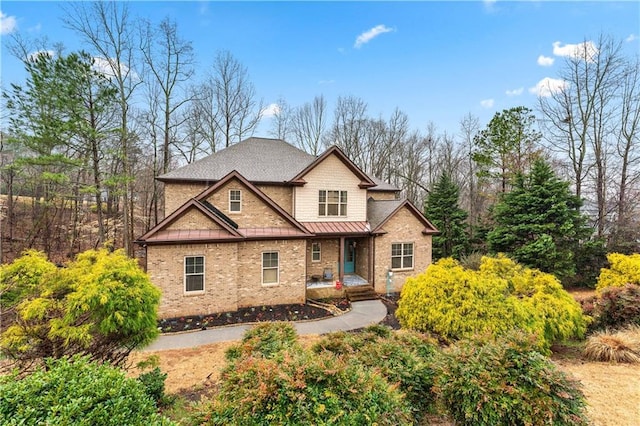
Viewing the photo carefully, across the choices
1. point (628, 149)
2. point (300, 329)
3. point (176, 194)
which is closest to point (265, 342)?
point (300, 329)

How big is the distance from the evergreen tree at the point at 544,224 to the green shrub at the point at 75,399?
767 inches

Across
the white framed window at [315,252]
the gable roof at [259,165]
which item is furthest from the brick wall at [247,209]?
the white framed window at [315,252]

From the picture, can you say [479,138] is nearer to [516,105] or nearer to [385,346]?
[516,105]

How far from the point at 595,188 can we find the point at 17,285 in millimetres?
29040

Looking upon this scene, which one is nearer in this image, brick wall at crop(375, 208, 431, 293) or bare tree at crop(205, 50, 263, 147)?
brick wall at crop(375, 208, 431, 293)

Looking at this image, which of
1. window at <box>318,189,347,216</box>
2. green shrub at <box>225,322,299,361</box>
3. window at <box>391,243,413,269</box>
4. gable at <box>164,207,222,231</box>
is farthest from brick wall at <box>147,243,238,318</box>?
window at <box>391,243,413,269</box>

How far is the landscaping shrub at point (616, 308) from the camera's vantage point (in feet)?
27.9

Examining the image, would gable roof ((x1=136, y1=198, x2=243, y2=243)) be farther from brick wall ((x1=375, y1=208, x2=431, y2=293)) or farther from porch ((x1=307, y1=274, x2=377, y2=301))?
brick wall ((x1=375, y1=208, x2=431, y2=293))

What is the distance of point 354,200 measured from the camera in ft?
52.5

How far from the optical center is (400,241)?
51.6 feet

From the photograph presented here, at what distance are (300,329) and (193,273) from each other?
16.2 ft

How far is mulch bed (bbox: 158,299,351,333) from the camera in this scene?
10430mm

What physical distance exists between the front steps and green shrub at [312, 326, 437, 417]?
8.23 meters

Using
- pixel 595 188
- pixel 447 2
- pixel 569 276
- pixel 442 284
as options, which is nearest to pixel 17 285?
pixel 442 284
